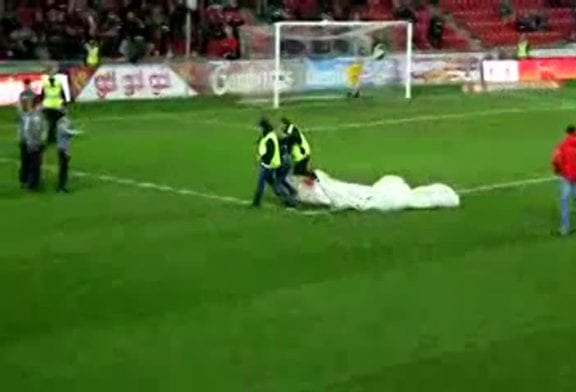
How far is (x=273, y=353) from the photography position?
16.0m

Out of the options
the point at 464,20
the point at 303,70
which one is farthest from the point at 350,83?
the point at 464,20

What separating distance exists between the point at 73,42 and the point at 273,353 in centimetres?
3395

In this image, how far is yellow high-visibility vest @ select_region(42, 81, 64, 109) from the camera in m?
34.0

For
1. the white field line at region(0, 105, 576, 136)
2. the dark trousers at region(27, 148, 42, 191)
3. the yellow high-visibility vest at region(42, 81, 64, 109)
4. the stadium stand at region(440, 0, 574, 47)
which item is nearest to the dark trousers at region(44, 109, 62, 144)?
the yellow high-visibility vest at region(42, 81, 64, 109)

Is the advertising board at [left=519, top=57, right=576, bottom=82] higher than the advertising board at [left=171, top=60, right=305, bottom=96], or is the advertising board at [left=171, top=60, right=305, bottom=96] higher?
the advertising board at [left=171, top=60, right=305, bottom=96]

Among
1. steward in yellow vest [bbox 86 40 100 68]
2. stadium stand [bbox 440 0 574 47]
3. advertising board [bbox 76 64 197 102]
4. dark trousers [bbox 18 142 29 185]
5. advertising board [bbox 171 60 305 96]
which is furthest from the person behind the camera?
stadium stand [bbox 440 0 574 47]

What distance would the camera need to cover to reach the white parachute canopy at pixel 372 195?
26.2 metres

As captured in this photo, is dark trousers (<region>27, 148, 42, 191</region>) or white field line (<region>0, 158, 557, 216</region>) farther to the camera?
dark trousers (<region>27, 148, 42, 191</region>)

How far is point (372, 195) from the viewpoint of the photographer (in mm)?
26344

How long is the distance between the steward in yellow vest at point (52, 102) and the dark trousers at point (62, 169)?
584 cm

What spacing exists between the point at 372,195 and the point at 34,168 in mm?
6951

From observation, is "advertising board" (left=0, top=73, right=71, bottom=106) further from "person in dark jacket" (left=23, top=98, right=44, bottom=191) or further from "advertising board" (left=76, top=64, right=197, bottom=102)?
"person in dark jacket" (left=23, top=98, right=44, bottom=191)

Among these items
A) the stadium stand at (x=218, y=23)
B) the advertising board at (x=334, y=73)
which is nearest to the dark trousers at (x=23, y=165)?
the stadium stand at (x=218, y=23)

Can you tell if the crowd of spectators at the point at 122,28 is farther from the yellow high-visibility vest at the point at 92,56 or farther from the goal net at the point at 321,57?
the goal net at the point at 321,57
